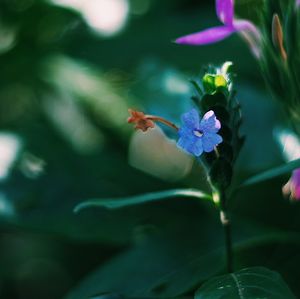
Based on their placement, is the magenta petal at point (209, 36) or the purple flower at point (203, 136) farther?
the magenta petal at point (209, 36)

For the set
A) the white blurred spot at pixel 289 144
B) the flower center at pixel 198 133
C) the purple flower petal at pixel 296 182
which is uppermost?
the flower center at pixel 198 133

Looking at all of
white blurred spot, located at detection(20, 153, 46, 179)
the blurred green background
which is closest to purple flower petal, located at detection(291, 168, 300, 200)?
the blurred green background

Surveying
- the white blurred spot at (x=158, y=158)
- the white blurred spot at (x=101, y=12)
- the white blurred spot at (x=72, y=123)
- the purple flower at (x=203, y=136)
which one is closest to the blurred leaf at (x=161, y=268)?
the purple flower at (x=203, y=136)

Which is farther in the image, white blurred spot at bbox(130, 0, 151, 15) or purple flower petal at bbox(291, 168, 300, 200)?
white blurred spot at bbox(130, 0, 151, 15)

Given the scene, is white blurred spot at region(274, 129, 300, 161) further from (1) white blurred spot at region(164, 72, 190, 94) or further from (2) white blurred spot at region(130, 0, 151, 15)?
(2) white blurred spot at region(130, 0, 151, 15)

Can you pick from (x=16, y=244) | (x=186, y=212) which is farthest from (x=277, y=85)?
(x=16, y=244)

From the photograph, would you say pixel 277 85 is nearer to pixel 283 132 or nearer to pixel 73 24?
pixel 283 132

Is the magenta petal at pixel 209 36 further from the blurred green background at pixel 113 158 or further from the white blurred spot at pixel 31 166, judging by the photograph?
the white blurred spot at pixel 31 166
